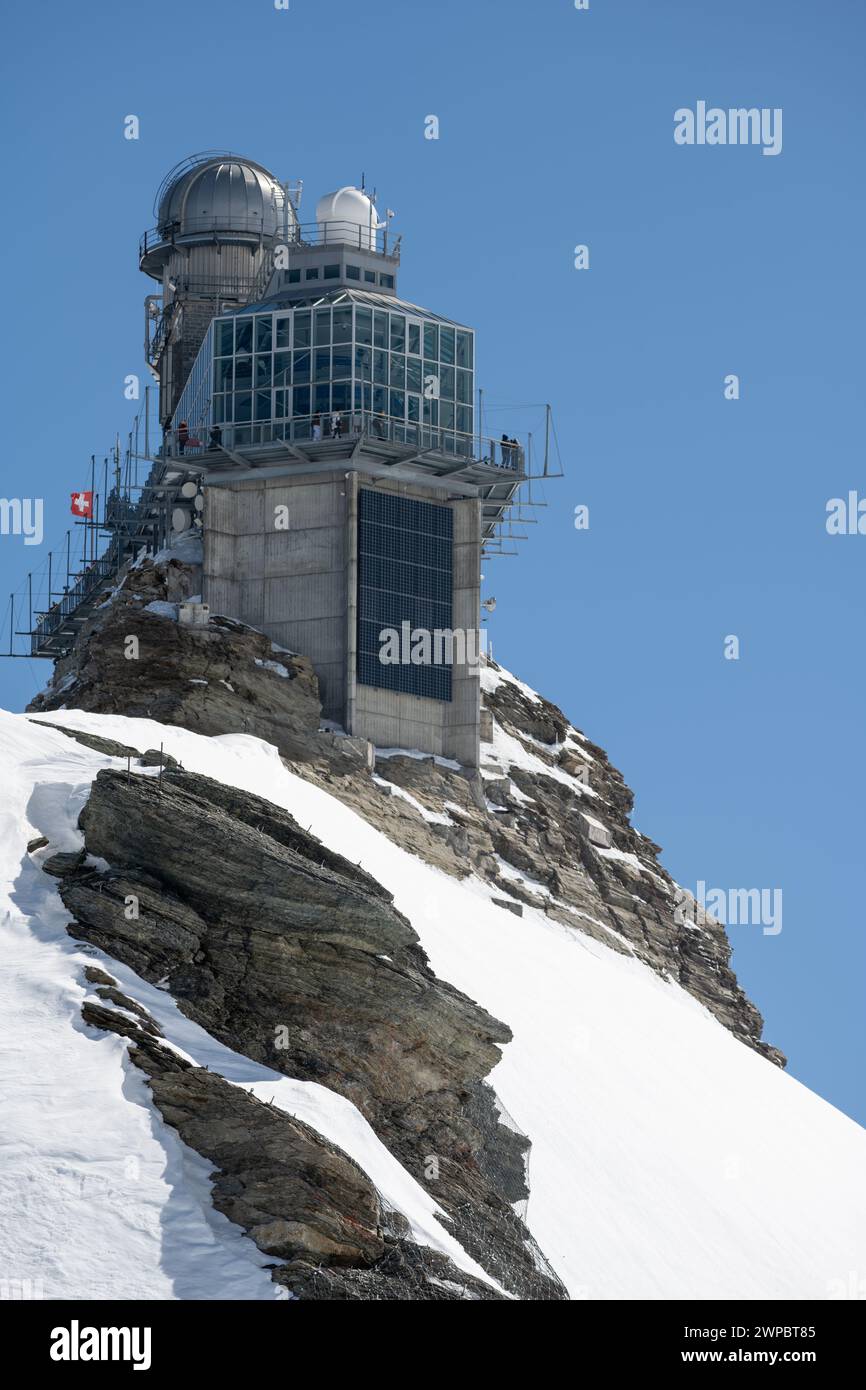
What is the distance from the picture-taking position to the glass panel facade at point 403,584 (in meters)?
82.4

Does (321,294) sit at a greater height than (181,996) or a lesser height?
greater

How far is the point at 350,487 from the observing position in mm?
82938

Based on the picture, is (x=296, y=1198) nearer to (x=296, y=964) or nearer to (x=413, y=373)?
(x=296, y=964)

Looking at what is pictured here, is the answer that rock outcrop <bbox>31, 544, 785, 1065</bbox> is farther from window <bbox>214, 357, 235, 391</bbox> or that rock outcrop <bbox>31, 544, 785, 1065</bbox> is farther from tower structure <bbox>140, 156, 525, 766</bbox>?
window <bbox>214, 357, 235, 391</bbox>

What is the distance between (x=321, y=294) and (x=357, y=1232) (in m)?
51.1

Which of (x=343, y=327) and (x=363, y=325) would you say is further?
(x=363, y=325)

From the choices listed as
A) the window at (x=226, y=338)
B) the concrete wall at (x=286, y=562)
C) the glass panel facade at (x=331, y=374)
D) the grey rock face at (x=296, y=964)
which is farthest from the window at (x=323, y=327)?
the grey rock face at (x=296, y=964)

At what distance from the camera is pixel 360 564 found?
3250 inches

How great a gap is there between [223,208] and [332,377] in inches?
884

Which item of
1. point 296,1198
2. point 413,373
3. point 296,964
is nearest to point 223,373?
point 413,373

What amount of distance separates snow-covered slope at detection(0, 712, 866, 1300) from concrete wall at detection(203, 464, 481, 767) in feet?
24.1

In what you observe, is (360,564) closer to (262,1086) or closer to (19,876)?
(19,876)

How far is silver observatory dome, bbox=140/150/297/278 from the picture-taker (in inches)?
4075
